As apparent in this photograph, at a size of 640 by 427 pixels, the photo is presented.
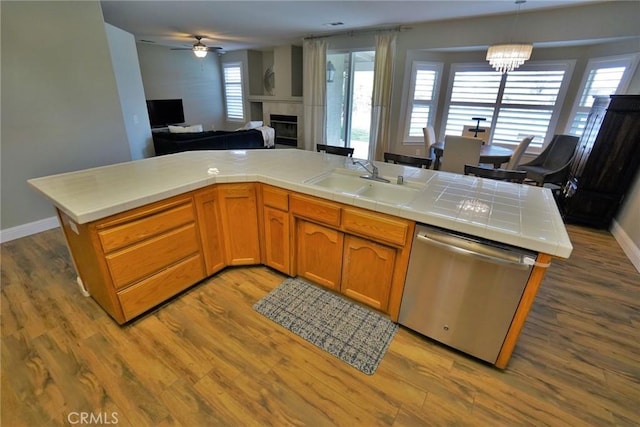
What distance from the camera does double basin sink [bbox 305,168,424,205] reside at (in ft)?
6.50

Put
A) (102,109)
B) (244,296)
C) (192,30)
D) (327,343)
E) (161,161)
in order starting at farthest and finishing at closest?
(192,30), (102,109), (161,161), (244,296), (327,343)

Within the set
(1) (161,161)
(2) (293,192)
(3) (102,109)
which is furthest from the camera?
(3) (102,109)

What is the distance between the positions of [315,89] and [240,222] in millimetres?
4759

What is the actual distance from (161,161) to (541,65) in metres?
5.77

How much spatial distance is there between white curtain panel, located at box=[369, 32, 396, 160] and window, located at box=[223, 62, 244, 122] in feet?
16.1

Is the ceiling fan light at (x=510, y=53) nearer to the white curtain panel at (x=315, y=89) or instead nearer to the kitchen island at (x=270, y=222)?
the kitchen island at (x=270, y=222)

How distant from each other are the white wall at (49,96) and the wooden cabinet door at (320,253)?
284 centimetres

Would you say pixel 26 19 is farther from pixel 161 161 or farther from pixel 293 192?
pixel 293 192

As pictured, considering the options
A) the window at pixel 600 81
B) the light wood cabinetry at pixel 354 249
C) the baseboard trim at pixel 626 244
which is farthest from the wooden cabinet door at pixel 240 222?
the window at pixel 600 81

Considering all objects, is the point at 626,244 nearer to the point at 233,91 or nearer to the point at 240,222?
the point at 240,222

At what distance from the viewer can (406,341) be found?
181 cm

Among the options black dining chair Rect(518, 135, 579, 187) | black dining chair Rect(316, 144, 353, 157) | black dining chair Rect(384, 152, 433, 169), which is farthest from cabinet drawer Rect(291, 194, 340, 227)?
black dining chair Rect(518, 135, 579, 187)

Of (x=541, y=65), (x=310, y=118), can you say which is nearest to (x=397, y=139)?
(x=310, y=118)

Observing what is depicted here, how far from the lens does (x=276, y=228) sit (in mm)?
2234
